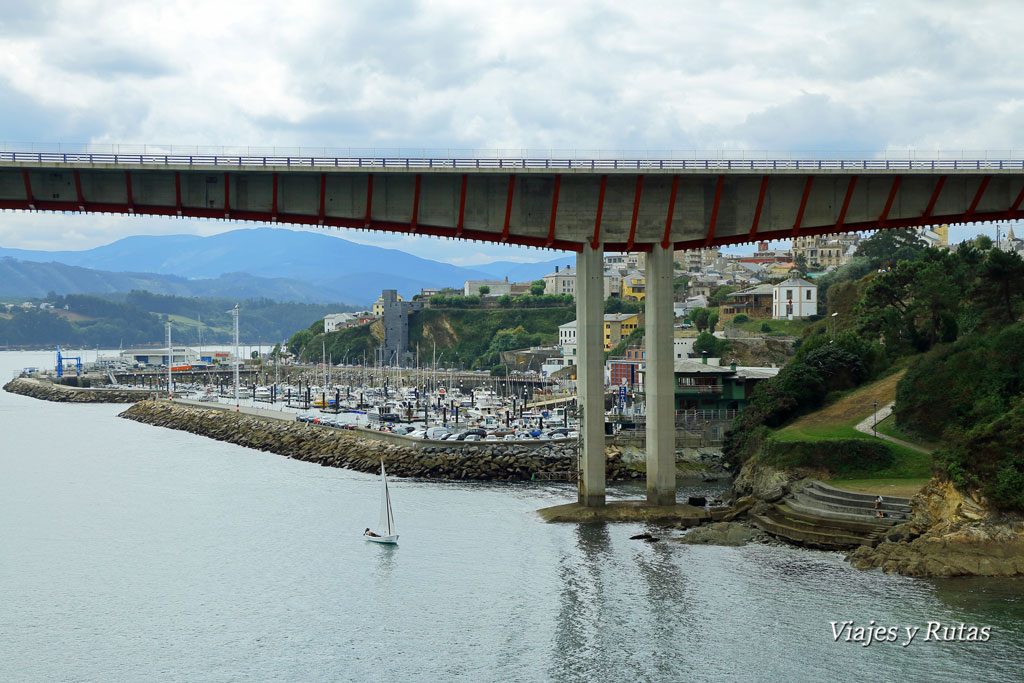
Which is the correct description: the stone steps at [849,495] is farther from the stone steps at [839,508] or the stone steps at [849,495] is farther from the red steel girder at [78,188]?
the red steel girder at [78,188]

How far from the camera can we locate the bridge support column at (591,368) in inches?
2574

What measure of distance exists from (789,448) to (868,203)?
16.8m

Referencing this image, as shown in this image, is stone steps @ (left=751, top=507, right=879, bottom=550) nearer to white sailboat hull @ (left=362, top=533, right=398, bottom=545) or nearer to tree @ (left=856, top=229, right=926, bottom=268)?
white sailboat hull @ (left=362, top=533, right=398, bottom=545)

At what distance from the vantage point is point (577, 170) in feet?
207

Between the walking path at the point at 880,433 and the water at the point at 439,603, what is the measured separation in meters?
17.2

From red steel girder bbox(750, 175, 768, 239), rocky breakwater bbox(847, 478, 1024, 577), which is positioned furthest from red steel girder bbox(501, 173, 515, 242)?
rocky breakwater bbox(847, 478, 1024, 577)

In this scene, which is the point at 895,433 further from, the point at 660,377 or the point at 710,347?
the point at 710,347

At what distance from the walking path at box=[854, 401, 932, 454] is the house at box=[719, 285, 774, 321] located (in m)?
94.5

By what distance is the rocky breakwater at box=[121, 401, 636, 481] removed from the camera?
3521 inches

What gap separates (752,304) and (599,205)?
4454 inches

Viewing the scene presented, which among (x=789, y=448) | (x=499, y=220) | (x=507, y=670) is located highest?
(x=499, y=220)

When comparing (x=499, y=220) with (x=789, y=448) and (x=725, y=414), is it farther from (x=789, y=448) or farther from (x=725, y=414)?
(x=725, y=414)

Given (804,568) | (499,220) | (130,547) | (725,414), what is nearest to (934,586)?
(804,568)

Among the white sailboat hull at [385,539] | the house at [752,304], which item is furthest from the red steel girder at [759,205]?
the house at [752,304]
